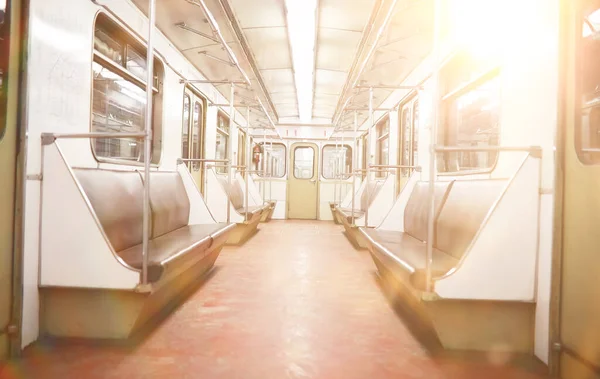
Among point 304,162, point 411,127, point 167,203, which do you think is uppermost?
point 411,127

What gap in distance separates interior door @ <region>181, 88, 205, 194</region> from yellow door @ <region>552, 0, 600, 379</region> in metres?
4.23

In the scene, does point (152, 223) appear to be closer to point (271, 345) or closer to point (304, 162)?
point (271, 345)

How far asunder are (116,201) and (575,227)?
105 inches

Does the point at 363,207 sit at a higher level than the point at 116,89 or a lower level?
lower

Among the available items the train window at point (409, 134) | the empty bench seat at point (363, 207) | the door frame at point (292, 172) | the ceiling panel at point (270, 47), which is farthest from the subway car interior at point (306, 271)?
the door frame at point (292, 172)

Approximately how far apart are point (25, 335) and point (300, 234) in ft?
17.9

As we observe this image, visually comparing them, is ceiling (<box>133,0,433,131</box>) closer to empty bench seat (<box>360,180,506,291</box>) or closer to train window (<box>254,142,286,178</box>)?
empty bench seat (<box>360,180,506,291</box>)

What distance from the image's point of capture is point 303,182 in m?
10.7

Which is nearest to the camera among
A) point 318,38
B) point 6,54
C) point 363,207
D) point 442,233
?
point 6,54

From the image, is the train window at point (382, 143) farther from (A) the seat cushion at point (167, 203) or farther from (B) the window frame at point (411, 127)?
(A) the seat cushion at point (167, 203)

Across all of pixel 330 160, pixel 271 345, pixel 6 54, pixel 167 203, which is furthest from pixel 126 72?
pixel 330 160

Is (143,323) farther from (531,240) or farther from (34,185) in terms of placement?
(531,240)

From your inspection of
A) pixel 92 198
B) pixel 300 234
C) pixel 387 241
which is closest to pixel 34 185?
pixel 92 198

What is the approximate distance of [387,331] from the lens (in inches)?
102
